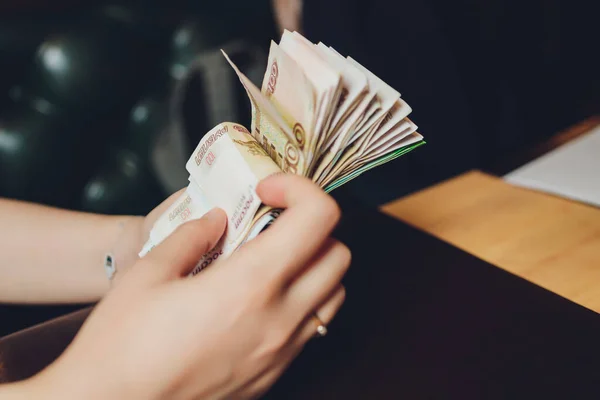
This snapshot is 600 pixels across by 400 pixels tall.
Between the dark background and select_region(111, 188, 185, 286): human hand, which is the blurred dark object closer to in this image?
the dark background

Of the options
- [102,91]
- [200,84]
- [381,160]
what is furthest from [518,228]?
[102,91]

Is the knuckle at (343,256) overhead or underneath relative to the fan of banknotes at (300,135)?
underneath

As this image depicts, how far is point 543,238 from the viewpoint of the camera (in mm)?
713

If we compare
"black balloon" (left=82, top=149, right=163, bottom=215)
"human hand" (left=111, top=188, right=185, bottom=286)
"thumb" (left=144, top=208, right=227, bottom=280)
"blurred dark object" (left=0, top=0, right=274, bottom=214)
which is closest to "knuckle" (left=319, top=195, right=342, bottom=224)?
"thumb" (left=144, top=208, right=227, bottom=280)

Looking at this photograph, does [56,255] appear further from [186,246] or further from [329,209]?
[329,209]

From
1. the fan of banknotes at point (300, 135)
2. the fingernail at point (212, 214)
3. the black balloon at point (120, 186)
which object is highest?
the fan of banknotes at point (300, 135)

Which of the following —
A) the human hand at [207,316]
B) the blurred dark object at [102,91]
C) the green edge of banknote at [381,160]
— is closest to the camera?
the human hand at [207,316]

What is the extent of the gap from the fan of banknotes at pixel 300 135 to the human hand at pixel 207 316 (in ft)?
0.11

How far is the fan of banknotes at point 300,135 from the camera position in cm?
45

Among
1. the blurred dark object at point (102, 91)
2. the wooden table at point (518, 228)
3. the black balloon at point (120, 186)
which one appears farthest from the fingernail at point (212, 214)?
the black balloon at point (120, 186)

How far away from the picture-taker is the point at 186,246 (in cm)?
45

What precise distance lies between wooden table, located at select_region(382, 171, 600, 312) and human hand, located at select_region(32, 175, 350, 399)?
1.10 feet

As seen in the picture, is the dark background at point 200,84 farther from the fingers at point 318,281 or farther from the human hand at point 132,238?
the fingers at point 318,281

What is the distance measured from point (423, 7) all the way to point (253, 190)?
0.94 meters
